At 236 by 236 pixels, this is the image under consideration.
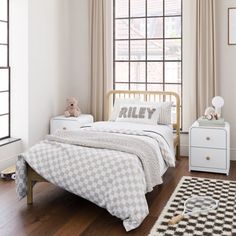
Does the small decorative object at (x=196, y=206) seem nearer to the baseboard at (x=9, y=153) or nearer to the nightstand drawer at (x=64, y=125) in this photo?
the nightstand drawer at (x=64, y=125)

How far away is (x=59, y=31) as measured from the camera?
5.88 meters

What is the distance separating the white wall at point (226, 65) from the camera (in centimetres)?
532

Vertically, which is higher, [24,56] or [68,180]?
[24,56]

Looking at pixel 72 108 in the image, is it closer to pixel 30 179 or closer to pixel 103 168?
pixel 30 179

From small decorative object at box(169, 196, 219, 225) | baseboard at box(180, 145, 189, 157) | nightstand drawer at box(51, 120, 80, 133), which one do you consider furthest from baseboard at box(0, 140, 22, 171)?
small decorative object at box(169, 196, 219, 225)

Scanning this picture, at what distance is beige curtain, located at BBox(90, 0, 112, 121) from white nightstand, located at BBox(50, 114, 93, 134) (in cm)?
38

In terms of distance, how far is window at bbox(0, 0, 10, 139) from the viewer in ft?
16.6

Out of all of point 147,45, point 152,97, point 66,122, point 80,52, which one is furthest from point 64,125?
point 147,45

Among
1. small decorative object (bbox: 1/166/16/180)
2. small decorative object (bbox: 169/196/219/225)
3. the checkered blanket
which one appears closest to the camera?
the checkered blanket

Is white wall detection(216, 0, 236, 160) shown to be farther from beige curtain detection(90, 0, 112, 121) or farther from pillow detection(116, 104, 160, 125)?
beige curtain detection(90, 0, 112, 121)

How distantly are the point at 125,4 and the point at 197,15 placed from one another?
117 cm

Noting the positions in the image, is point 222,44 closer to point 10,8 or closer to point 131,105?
point 131,105

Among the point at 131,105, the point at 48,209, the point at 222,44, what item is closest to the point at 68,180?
the point at 48,209

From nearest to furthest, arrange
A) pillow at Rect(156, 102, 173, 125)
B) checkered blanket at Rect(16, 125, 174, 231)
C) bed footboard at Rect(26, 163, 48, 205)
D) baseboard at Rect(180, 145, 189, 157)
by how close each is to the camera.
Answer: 1. checkered blanket at Rect(16, 125, 174, 231)
2. bed footboard at Rect(26, 163, 48, 205)
3. pillow at Rect(156, 102, 173, 125)
4. baseboard at Rect(180, 145, 189, 157)
